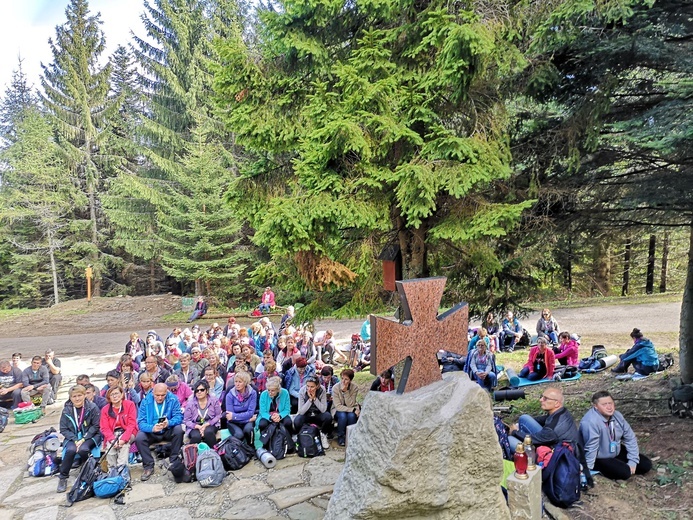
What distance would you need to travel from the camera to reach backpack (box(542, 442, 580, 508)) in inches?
193

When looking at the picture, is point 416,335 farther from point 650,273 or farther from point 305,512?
point 650,273

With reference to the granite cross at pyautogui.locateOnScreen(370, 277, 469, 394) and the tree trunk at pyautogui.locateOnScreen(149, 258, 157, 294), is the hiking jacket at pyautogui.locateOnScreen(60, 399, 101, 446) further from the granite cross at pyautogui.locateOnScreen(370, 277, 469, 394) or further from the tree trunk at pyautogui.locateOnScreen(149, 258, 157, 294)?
the tree trunk at pyautogui.locateOnScreen(149, 258, 157, 294)

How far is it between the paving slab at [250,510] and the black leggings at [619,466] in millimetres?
3616

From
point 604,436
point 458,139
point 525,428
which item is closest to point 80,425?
point 525,428

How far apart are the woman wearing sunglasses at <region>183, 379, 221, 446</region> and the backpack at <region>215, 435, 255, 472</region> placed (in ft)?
0.86

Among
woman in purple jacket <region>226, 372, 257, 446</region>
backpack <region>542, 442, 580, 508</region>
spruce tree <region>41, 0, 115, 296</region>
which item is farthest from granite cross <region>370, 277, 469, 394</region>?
spruce tree <region>41, 0, 115, 296</region>

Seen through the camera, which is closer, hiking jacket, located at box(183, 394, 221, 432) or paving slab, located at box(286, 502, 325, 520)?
paving slab, located at box(286, 502, 325, 520)

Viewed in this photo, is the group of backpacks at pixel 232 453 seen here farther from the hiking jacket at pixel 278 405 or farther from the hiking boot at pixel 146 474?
the hiking boot at pixel 146 474

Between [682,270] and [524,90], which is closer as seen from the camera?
[524,90]

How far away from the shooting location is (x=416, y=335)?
408cm

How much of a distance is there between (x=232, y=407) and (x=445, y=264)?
378 centimetres

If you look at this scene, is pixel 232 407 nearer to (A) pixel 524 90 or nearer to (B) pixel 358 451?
(B) pixel 358 451

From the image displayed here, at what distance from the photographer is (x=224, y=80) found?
21.6 ft

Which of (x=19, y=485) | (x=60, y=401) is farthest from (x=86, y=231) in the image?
(x=19, y=485)
